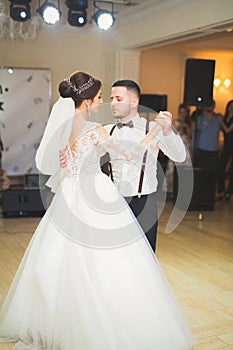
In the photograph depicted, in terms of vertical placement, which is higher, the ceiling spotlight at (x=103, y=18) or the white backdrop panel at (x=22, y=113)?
the ceiling spotlight at (x=103, y=18)

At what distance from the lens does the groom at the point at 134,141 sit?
2770 millimetres

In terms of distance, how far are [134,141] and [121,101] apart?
0.26 meters

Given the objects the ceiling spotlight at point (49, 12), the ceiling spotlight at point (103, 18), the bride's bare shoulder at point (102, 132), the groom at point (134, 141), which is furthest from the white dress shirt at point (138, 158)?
the ceiling spotlight at point (103, 18)

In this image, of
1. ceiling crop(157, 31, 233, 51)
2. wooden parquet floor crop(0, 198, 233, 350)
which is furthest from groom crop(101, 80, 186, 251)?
ceiling crop(157, 31, 233, 51)

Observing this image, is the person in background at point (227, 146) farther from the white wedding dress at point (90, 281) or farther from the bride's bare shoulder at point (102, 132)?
the bride's bare shoulder at point (102, 132)

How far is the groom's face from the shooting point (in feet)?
9.11

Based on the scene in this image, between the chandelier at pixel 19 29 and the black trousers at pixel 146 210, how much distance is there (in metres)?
4.51

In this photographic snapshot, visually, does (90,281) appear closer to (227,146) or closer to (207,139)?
(207,139)

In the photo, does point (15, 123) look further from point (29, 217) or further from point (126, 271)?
point (126, 271)

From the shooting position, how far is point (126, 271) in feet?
8.35

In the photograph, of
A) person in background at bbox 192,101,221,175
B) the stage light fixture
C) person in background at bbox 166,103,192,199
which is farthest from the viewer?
person in background at bbox 166,103,192,199

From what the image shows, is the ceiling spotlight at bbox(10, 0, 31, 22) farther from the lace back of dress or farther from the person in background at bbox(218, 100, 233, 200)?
the person in background at bbox(218, 100, 233, 200)

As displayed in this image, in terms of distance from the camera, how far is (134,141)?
2.83 meters

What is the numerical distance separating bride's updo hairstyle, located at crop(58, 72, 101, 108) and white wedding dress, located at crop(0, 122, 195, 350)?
0.19 m
